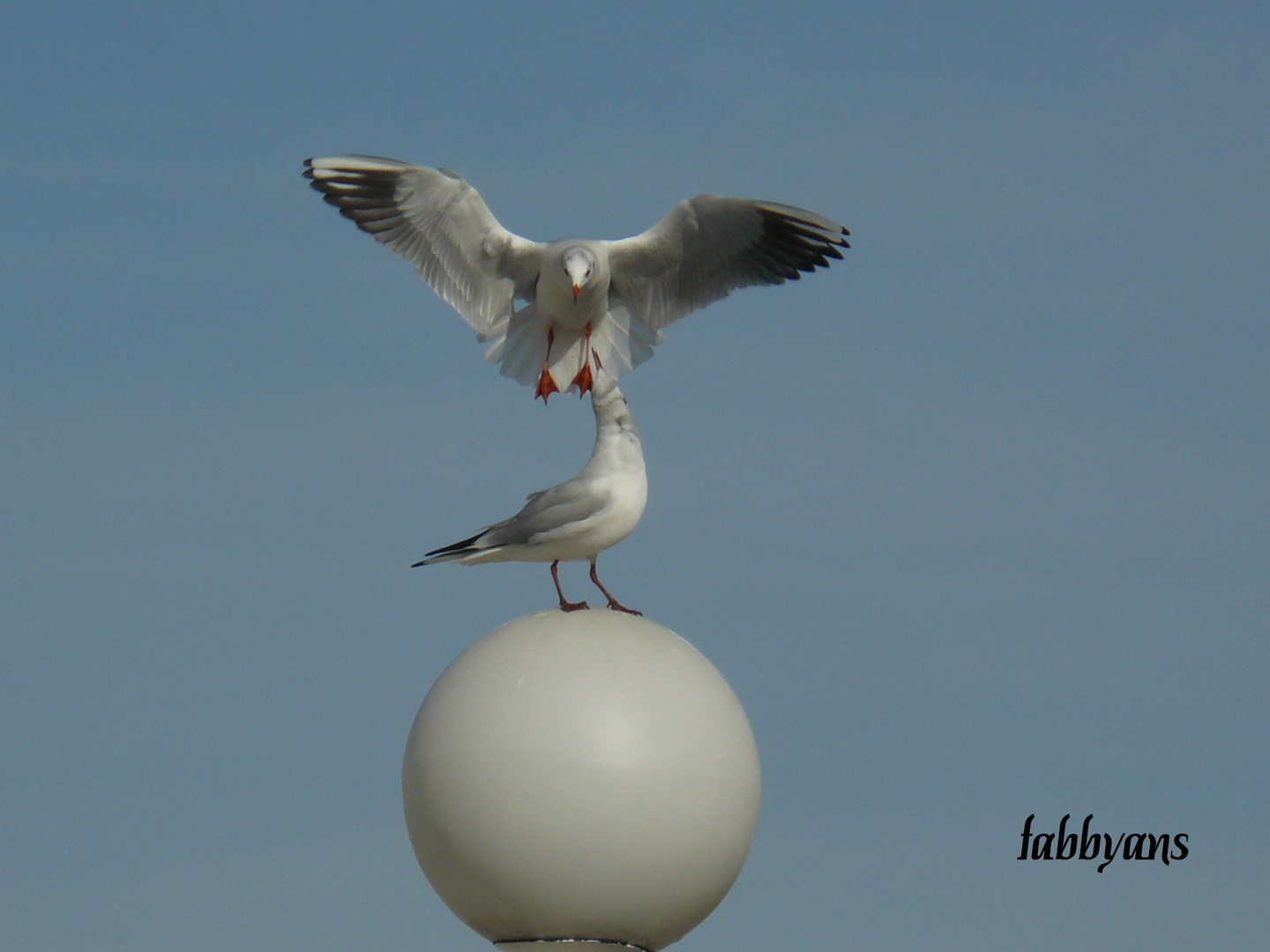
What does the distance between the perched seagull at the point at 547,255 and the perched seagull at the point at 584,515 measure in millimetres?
1980

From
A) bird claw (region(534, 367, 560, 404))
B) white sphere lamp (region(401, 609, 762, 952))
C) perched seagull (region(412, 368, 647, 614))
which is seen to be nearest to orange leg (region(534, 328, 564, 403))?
bird claw (region(534, 367, 560, 404))

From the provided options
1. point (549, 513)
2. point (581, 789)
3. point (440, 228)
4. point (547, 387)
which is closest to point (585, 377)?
point (547, 387)

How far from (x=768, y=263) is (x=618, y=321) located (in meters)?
1.05

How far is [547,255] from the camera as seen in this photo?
1305 centimetres

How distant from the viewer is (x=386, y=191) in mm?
13617

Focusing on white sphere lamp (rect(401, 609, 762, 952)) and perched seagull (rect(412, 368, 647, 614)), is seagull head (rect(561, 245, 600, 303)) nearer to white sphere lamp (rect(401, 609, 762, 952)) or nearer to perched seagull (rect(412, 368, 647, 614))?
perched seagull (rect(412, 368, 647, 614))

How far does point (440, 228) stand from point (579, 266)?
1.36 meters

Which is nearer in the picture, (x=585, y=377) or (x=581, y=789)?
(x=581, y=789)

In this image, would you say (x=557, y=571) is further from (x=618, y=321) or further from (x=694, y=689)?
(x=618, y=321)

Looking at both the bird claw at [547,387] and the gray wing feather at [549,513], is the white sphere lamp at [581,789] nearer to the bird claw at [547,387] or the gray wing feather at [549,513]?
the gray wing feather at [549,513]

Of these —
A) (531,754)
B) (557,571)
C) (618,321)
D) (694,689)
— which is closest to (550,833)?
(531,754)

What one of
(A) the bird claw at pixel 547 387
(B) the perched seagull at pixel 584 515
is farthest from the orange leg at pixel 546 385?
(B) the perched seagull at pixel 584 515

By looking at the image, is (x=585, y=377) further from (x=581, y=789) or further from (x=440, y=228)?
(x=581, y=789)

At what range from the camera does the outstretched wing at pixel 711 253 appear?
1328 cm
